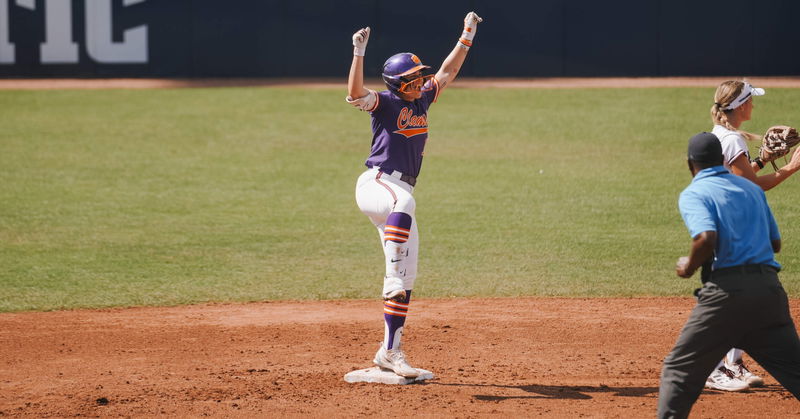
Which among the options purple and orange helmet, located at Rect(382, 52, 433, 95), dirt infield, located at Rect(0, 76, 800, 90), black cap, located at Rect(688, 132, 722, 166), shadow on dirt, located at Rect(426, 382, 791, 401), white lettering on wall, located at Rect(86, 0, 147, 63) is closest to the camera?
black cap, located at Rect(688, 132, 722, 166)

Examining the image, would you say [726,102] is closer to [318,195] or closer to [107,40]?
[318,195]

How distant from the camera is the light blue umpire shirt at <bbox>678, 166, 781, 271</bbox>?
4445 millimetres

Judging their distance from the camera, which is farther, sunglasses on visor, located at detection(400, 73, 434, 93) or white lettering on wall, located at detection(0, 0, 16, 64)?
white lettering on wall, located at detection(0, 0, 16, 64)

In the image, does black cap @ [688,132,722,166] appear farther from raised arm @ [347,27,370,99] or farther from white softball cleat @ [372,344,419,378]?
white softball cleat @ [372,344,419,378]

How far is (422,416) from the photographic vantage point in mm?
5477

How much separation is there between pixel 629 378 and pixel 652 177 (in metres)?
8.27

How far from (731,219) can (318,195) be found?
965 cm

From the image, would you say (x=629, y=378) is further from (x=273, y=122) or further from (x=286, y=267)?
(x=273, y=122)

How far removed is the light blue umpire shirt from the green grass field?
181 inches

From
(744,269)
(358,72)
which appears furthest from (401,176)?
(744,269)

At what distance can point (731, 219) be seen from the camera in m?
4.46

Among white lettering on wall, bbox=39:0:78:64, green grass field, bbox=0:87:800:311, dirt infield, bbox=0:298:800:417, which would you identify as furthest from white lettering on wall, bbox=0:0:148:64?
dirt infield, bbox=0:298:800:417

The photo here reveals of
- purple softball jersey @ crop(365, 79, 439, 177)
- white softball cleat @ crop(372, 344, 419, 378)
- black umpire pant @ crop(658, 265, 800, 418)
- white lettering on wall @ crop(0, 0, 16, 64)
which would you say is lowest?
white softball cleat @ crop(372, 344, 419, 378)

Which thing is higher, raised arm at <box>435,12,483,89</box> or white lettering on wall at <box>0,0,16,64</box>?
white lettering on wall at <box>0,0,16,64</box>
